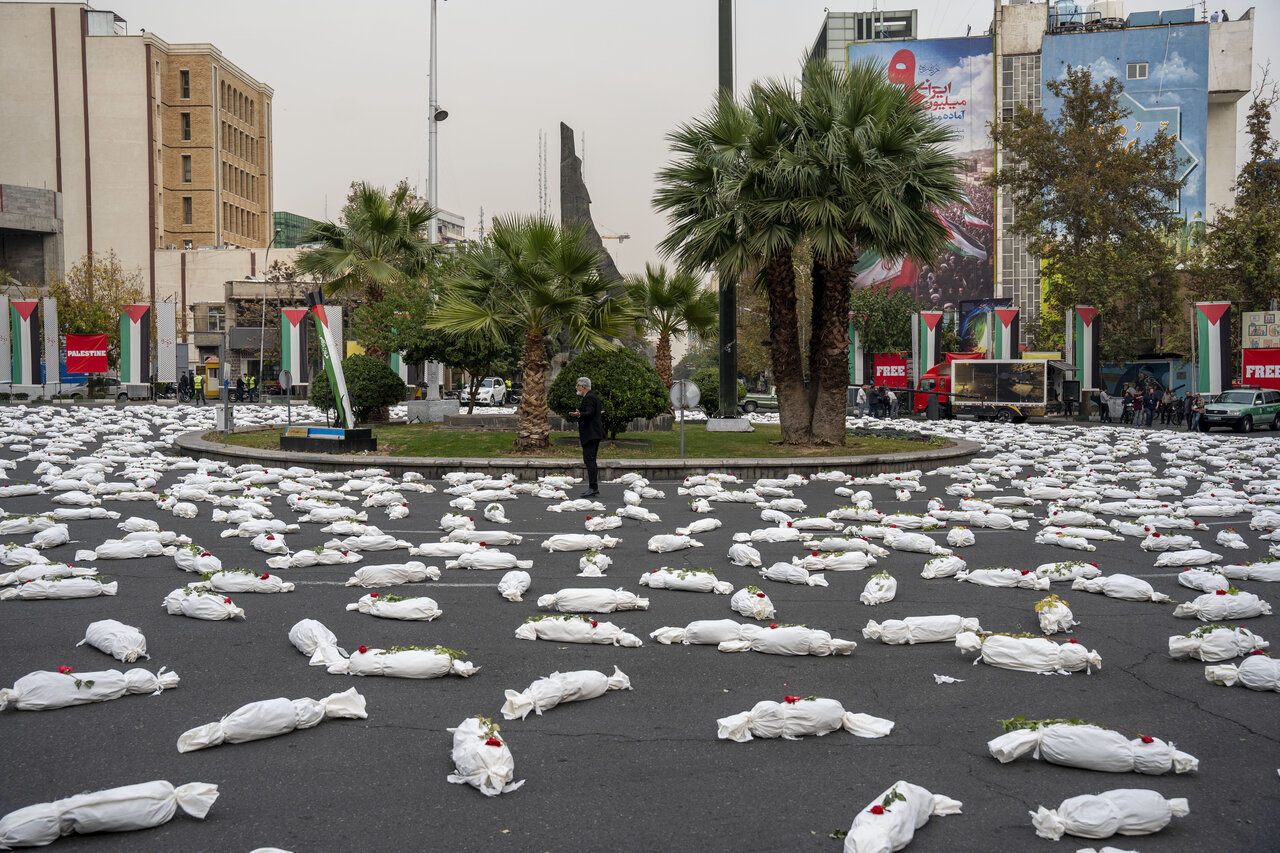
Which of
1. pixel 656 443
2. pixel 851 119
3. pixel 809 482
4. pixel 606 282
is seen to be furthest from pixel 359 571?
pixel 851 119

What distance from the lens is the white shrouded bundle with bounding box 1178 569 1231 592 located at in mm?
7523

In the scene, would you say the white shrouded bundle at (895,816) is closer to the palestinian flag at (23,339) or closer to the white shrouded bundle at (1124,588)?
the white shrouded bundle at (1124,588)

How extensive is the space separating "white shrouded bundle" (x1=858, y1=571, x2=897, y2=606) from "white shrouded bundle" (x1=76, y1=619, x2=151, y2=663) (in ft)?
16.0

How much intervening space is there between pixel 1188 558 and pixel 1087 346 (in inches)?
1205

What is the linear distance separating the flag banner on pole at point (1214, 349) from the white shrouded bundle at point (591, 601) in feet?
93.6

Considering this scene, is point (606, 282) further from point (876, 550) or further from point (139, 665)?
point (139, 665)

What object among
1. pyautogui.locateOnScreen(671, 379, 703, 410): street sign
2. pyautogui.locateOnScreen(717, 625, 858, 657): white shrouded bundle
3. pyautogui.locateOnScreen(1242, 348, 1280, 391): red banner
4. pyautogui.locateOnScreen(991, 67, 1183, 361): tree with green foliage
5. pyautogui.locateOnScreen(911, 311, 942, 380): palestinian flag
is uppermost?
pyautogui.locateOnScreen(991, 67, 1183, 361): tree with green foliage

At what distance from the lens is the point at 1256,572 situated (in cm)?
809

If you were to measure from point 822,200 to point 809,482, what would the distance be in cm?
543

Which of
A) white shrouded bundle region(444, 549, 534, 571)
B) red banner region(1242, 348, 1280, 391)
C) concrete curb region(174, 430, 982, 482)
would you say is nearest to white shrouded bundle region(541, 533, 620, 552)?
white shrouded bundle region(444, 549, 534, 571)

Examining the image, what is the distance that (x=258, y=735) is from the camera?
4.49m

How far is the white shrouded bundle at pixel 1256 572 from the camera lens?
8.02 metres

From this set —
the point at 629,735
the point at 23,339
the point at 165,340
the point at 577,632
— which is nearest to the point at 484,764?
the point at 629,735

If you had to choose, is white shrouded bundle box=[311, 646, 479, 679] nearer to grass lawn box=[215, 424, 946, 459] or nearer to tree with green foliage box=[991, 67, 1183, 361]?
grass lawn box=[215, 424, 946, 459]
